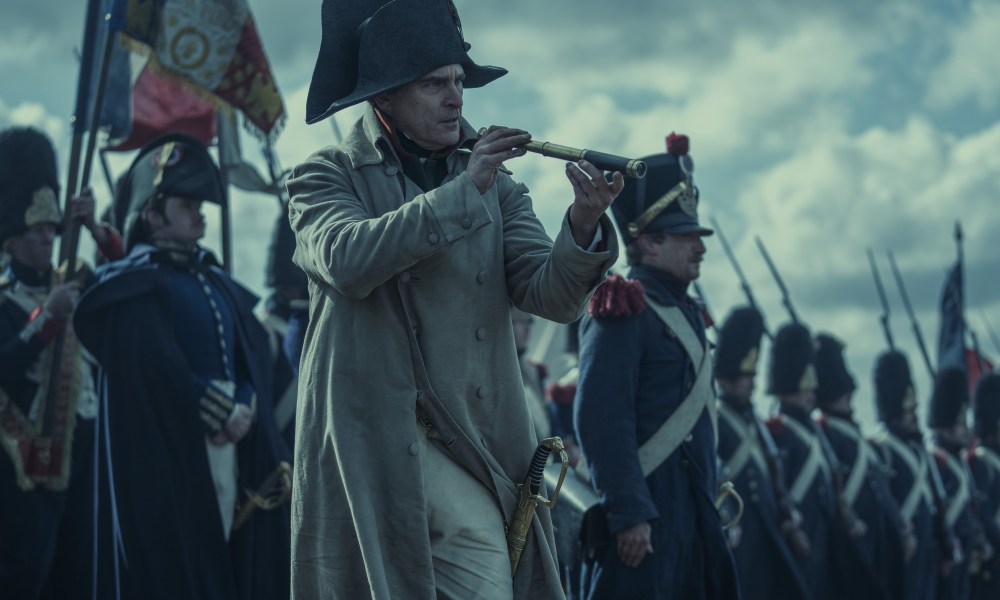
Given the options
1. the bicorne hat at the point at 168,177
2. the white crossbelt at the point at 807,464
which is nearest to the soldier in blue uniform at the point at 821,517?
the white crossbelt at the point at 807,464

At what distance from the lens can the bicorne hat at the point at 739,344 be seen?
→ 1117 cm

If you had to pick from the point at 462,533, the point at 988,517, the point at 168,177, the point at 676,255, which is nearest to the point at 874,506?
the point at 988,517

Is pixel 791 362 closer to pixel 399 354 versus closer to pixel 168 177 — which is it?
pixel 168 177

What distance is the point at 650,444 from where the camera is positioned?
683cm

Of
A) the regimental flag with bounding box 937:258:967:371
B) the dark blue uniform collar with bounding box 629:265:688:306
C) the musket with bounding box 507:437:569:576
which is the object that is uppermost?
the regimental flag with bounding box 937:258:967:371

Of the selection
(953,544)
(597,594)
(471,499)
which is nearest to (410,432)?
(471,499)

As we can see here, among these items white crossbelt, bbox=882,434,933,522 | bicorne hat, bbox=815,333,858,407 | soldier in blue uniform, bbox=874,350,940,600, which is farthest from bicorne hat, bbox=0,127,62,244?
white crossbelt, bbox=882,434,933,522

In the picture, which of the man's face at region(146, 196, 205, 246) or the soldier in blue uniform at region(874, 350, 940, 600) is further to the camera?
the soldier in blue uniform at region(874, 350, 940, 600)

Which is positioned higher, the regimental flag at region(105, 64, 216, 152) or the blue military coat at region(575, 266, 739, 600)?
the regimental flag at region(105, 64, 216, 152)

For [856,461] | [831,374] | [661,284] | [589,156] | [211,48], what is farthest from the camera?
[831,374]

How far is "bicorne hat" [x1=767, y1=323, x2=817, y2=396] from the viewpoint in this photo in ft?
40.8

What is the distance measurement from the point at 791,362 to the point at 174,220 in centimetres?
591

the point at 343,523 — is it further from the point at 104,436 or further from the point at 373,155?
the point at 104,436

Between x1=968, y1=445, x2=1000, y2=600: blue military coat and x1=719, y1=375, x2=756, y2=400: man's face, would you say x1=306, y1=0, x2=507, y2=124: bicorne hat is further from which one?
x1=968, y1=445, x2=1000, y2=600: blue military coat
